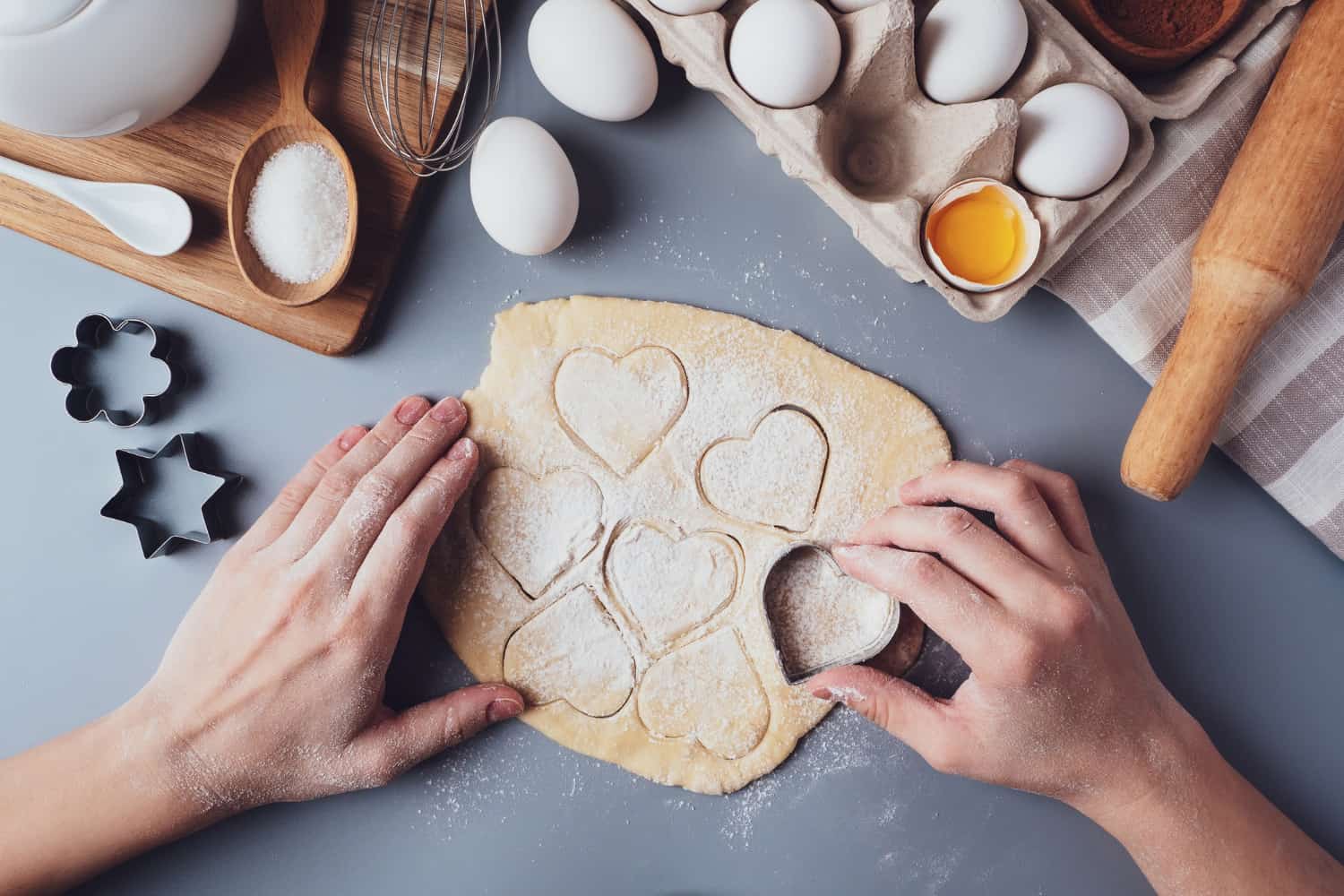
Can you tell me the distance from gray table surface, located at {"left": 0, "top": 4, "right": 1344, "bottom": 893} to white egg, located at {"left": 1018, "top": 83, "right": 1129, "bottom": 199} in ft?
0.51

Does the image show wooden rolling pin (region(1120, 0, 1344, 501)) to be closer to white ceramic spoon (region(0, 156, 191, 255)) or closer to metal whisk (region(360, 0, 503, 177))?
metal whisk (region(360, 0, 503, 177))

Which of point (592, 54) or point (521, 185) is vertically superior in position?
point (592, 54)

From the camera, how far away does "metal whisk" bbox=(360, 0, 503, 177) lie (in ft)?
2.59

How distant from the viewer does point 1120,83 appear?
0.73 meters

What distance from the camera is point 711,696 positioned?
826 mm

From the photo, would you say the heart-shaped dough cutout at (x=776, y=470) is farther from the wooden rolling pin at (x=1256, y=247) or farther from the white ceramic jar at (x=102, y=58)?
the white ceramic jar at (x=102, y=58)

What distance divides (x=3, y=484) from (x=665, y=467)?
27.5 inches

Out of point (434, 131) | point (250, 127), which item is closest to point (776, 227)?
point (434, 131)

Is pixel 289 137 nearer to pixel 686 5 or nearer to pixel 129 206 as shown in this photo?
pixel 129 206

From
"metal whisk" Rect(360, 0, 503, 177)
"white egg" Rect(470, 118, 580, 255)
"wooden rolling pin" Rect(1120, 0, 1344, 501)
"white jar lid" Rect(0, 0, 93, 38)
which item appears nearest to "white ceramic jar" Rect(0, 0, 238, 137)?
"white jar lid" Rect(0, 0, 93, 38)

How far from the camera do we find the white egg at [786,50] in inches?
26.2

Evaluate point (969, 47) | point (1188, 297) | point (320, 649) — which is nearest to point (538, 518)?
point (320, 649)

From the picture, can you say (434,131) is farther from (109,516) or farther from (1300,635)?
(1300,635)

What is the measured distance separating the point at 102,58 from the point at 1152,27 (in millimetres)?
880
